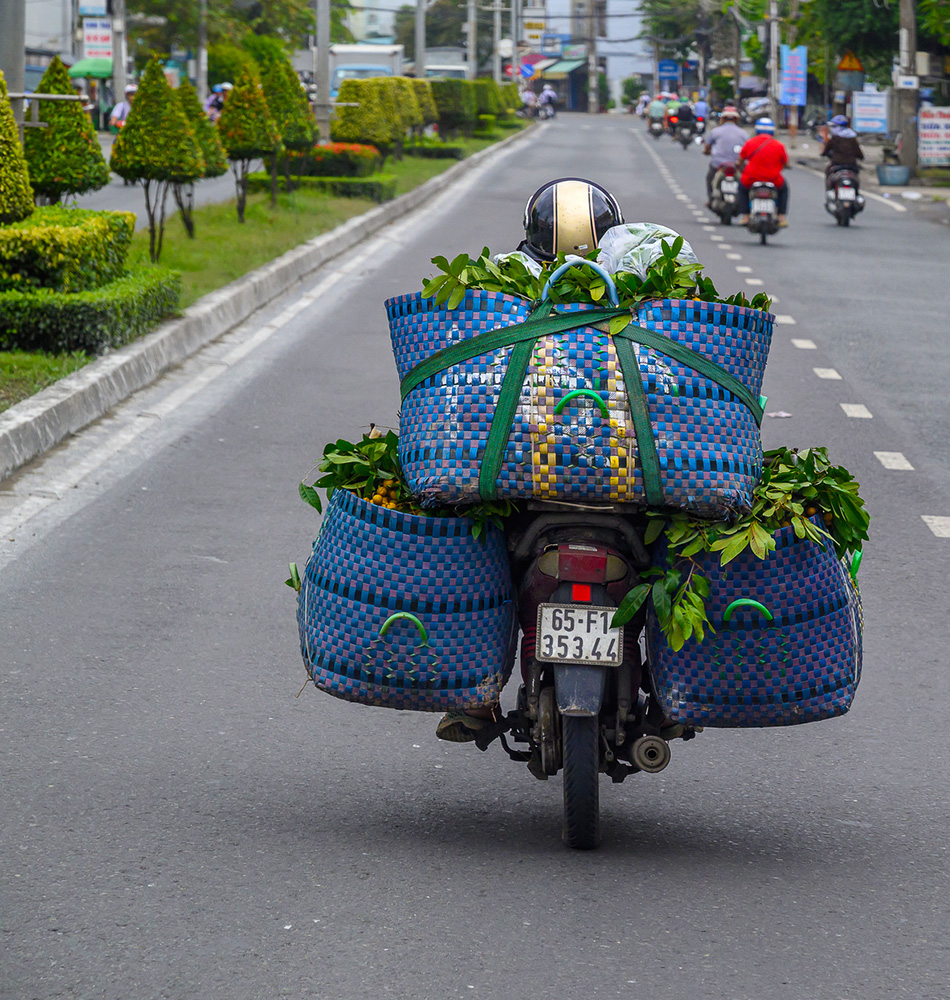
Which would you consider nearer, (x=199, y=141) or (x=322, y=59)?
(x=199, y=141)

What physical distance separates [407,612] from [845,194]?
73.2 ft

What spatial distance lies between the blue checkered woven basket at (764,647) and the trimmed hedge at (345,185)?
22.7 m

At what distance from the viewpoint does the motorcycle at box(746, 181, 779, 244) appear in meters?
21.6

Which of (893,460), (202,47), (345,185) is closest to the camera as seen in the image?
(893,460)

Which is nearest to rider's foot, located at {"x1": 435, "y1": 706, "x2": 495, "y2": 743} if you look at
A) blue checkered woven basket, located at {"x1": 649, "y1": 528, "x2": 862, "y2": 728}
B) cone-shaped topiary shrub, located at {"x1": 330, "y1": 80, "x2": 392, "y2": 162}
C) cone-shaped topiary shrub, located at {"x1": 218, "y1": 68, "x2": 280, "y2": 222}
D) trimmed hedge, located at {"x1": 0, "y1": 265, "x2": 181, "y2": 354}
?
blue checkered woven basket, located at {"x1": 649, "y1": 528, "x2": 862, "y2": 728}

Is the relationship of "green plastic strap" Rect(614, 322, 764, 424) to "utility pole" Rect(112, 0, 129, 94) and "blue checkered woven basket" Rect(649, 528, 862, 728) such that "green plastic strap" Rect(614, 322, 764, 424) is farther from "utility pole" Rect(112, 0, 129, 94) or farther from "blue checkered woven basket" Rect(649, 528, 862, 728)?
"utility pole" Rect(112, 0, 129, 94)

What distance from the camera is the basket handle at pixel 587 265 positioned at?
157 inches

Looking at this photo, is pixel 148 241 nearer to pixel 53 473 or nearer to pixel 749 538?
pixel 53 473

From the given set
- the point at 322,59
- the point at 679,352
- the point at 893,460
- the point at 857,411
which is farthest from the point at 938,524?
the point at 322,59

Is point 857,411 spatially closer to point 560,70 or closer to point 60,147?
point 60,147

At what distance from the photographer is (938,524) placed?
774 cm

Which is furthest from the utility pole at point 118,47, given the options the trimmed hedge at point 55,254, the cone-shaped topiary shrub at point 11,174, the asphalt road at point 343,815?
the asphalt road at point 343,815

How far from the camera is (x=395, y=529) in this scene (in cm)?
401

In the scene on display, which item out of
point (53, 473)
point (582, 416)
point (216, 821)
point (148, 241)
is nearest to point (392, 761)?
point (216, 821)
